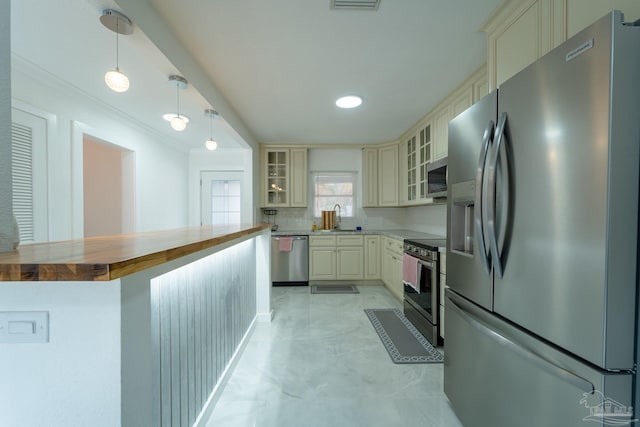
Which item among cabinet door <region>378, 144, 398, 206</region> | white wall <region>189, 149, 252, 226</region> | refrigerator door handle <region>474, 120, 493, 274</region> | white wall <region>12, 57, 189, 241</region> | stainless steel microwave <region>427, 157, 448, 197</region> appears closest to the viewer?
refrigerator door handle <region>474, 120, 493, 274</region>

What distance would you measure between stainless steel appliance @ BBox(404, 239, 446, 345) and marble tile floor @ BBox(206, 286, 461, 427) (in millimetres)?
→ 420

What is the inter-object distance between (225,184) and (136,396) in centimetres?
488

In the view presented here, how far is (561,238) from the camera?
94cm

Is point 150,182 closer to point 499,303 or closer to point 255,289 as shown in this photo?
point 255,289

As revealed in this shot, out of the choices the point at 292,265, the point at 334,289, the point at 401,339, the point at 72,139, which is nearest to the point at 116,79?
the point at 72,139

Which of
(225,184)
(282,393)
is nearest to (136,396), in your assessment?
(282,393)

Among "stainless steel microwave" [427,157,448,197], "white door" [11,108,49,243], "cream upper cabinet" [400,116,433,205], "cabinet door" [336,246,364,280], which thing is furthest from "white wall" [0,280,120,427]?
"cabinet door" [336,246,364,280]

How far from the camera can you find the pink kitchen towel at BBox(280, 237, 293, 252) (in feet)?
15.0

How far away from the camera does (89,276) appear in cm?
66

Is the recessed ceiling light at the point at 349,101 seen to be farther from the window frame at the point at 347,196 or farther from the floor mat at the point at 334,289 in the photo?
the floor mat at the point at 334,289

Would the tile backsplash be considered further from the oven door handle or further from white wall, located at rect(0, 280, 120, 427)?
white wall, located at rect(0, 280, 120, 427)

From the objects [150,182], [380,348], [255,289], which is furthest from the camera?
[150,182]

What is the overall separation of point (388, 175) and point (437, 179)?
1.95m

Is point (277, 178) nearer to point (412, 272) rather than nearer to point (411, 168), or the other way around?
point (411, 168)
